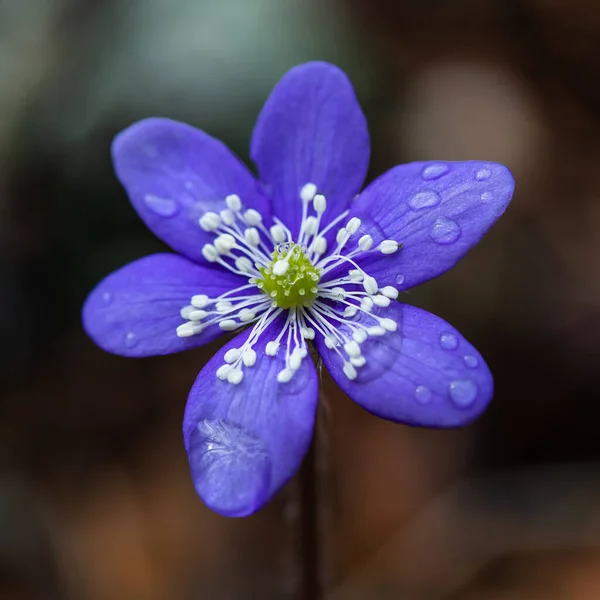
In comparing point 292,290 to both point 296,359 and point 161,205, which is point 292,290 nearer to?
point 296,359

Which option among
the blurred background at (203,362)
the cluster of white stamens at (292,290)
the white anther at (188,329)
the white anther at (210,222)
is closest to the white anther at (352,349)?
the cluster of white stamens at (292,290)

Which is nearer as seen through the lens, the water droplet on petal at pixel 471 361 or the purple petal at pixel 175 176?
the water droplet on petal at pixel 471 361

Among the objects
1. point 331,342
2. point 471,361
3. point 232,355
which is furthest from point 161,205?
point 471,361

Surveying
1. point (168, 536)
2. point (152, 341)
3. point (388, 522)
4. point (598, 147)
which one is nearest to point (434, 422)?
point (152, 341)

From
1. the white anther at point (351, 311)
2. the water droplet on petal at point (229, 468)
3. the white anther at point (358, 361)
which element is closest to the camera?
the water droplet on petal at point (229, 468)

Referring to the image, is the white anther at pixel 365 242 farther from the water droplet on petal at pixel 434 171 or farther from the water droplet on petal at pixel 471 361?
the water droplet on petal at pixel 471 361

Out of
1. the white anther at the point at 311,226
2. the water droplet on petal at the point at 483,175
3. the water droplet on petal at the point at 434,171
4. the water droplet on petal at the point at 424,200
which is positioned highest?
the water droplet on petal at the point at 483,175

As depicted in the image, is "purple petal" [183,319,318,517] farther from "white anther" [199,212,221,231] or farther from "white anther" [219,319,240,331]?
"white anther" [199,212,221,231]
